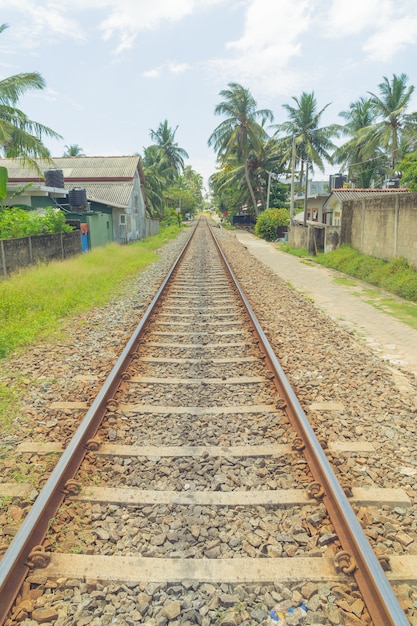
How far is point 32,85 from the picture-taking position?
1734 centimetres

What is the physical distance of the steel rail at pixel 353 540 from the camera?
2.37m

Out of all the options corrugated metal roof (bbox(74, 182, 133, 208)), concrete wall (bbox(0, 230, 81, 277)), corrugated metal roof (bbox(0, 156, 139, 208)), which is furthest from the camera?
corrugated metal roof (bbox(0, 156, 139, 208))

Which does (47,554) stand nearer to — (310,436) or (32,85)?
(310,436)

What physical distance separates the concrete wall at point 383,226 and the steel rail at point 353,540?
11.3 metres

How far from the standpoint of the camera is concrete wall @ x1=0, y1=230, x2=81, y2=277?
12463 millimetres

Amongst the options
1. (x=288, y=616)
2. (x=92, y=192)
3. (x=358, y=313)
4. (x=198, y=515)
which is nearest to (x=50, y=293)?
(x=358, y=313)

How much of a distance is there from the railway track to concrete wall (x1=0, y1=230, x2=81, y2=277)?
835 centimetres

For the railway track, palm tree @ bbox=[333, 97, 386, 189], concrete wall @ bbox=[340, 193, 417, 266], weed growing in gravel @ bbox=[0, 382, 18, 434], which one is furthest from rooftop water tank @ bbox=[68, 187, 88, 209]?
palm tree @ bbox=[333, 97, 386, 189]

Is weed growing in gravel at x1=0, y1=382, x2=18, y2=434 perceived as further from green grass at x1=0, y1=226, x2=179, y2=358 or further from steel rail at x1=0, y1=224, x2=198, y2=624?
green grass at x1=0, y1=226, x2=179, y2=358

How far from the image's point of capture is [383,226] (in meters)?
16.1

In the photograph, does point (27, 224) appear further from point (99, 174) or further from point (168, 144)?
point (168, 144)

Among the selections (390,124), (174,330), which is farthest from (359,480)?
(390,124)

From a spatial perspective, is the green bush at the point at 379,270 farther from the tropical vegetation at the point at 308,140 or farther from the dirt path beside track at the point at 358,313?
the tropical vegetation at the point at 308,140

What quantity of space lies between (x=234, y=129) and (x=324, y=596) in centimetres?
4984
